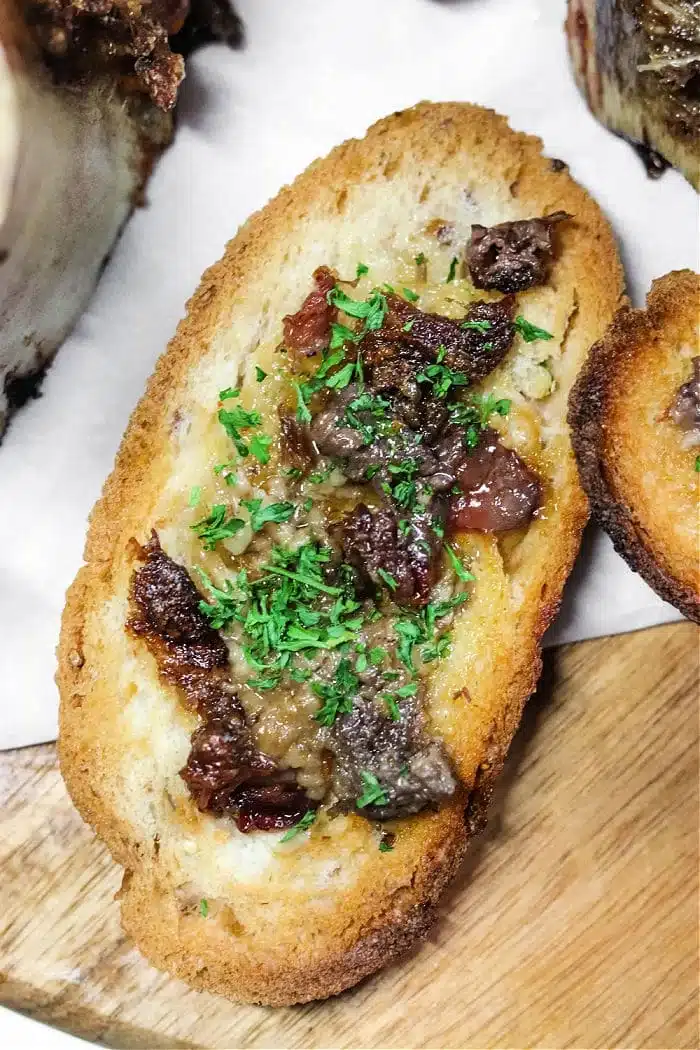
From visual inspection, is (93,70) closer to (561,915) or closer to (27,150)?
(27,150)

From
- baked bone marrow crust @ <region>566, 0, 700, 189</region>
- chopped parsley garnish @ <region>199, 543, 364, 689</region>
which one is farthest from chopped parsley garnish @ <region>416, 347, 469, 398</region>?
baked bone marrow crust @ <region>566, 0, 700, 189</region>

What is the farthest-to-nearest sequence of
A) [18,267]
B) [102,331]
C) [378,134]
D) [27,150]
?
[102,331] < [378,134] < [18,267] < [27,150]

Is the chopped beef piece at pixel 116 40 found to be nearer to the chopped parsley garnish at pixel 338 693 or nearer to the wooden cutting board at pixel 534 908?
the chopped parsley garnish at pixel 338 693

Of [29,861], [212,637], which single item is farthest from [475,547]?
[29,861]

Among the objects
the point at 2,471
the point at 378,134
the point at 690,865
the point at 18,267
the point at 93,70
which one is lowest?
the point at 2,471

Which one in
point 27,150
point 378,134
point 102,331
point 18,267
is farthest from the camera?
point 102,331

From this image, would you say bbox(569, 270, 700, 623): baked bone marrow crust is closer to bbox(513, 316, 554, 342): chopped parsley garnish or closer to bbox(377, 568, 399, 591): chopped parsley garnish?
bbox(513, 316, 554, 342): chopped parsley garnish

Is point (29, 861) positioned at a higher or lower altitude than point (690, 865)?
lower

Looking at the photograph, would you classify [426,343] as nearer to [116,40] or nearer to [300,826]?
[116,40]
